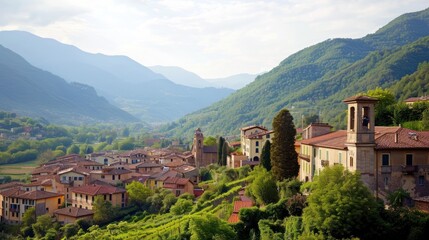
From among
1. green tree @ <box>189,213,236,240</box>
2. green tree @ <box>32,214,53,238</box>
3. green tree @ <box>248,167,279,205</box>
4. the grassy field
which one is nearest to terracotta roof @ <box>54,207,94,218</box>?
green tree @ <box>32,214,53,238</box>

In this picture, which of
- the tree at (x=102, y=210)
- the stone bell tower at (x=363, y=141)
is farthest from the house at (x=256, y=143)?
the stone bell tower at (x=363, y=141)

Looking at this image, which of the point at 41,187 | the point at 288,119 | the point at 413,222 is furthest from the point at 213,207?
the point at 41,187

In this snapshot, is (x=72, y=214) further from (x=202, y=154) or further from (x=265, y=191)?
(x=202, y=154)

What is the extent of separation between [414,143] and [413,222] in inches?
278

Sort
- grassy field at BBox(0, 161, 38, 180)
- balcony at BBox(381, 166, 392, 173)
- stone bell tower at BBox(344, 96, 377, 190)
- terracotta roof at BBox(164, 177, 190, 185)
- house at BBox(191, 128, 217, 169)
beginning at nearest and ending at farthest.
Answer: stone bell tower at BBox(344, 96, 377, 190)
balcony at BBox(381, 166, 392, 173)
terracotta roof at BBox(164, 177, 190, 185)
house at BBox(191, 128, 217, 169)
grassy field at BBox(0, 161, 38, 180)

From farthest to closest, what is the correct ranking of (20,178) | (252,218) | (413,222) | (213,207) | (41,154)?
(41,154), (20,178), (213,207), (252,218), (413,222)

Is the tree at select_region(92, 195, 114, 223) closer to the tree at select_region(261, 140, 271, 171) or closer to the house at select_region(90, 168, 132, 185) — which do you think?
the house at select_region(90, 168, 132, 185)

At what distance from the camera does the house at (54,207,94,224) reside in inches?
2433

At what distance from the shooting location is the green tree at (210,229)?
3453cm

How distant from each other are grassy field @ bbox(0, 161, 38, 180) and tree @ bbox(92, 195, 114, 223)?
4230 centimetres

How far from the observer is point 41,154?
13650 centimetres

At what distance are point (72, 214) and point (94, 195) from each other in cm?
416

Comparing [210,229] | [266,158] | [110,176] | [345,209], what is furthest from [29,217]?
[345,209]

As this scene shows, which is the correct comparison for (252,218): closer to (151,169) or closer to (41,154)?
(151,169)
